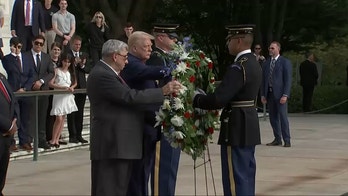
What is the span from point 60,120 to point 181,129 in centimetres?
687

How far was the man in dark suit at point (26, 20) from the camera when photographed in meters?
17.0

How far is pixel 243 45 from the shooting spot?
9023 mm

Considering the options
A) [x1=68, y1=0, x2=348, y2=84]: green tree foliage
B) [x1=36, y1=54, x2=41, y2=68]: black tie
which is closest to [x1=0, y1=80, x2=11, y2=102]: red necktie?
[x1=36, y1=54, x2=41, y2=68]: black tie

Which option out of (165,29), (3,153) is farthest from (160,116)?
(3,153)

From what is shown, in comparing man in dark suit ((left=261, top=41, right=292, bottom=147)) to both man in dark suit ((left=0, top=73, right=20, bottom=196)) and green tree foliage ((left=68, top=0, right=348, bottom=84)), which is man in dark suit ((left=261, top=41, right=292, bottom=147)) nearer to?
man in dark suit ((left=0, top=73, right=20, bottom=196))

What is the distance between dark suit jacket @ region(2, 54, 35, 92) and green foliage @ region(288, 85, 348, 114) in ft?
51.8

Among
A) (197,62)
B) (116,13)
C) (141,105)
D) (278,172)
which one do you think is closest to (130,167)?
(141,105)

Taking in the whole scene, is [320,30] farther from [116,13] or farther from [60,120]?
[60,120]

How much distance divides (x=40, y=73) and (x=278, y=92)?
15.0ft

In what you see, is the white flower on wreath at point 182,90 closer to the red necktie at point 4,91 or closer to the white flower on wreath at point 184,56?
the white flower on wreath at point 184,56

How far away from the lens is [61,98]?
15.4 m

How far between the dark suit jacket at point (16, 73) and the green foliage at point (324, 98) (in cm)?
1580

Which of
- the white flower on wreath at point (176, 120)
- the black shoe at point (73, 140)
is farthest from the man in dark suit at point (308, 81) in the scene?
the white flower on wreath at point (176, 120)

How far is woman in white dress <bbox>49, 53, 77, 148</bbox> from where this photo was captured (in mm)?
15336
